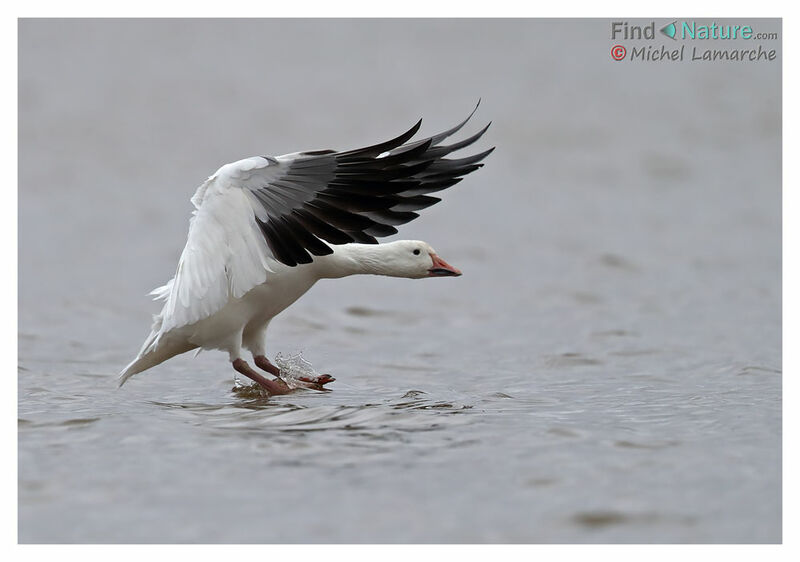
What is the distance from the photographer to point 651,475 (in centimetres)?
647

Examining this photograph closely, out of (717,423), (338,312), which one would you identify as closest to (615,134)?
(338,312)

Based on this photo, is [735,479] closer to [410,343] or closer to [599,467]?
[599,467]

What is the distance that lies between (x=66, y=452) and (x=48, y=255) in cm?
953

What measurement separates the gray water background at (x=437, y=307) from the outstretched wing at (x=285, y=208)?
3.74 feet

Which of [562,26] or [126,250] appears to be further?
[562,26]

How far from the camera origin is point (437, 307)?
14.5m

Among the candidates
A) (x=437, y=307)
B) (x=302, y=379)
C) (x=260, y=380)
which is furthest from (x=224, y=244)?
(x=437, y=307)

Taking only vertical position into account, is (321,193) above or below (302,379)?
above

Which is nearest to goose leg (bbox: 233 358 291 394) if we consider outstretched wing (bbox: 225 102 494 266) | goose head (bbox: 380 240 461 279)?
goose head (bbox: 380 240 461 279)

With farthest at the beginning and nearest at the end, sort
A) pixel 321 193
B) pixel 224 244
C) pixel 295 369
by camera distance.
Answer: pixel 295 369 → pixel 224 244 → pixel 321 193

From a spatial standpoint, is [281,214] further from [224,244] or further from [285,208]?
[224,244]

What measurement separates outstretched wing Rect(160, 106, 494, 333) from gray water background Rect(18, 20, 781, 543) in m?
1.14

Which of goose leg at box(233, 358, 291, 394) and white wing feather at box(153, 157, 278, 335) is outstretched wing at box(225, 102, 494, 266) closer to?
white wing feather at box(153, 157, 278, 335)

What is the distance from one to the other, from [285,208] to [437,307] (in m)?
7.06
